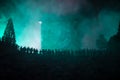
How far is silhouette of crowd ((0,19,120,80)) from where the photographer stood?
16.2 m

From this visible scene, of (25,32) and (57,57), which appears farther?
(25,32)

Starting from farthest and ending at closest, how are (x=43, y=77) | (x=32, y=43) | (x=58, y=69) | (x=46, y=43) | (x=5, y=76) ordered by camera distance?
1. (x=32, y=43)
2. (x=46, y=43)
3. (x=58, y=69)
4. (x=43, y=77)
5. (x=5, y=76)

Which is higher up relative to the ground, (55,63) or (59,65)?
(55,63)

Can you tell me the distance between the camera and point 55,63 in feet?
61.3

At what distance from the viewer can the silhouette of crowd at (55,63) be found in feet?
53.3

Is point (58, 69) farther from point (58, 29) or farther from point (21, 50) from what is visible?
point (58, 29)

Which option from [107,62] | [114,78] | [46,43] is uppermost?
[46,43]

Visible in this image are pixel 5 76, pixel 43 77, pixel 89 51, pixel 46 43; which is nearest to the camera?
pixel 5 76

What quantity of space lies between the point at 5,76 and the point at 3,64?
1.04 m

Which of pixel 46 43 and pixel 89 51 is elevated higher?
pixel 46 43

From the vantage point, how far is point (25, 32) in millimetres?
59188

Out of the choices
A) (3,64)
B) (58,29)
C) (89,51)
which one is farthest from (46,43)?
(3,64)

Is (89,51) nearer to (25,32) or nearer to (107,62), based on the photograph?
(107,62)

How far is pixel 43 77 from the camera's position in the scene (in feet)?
56.4
